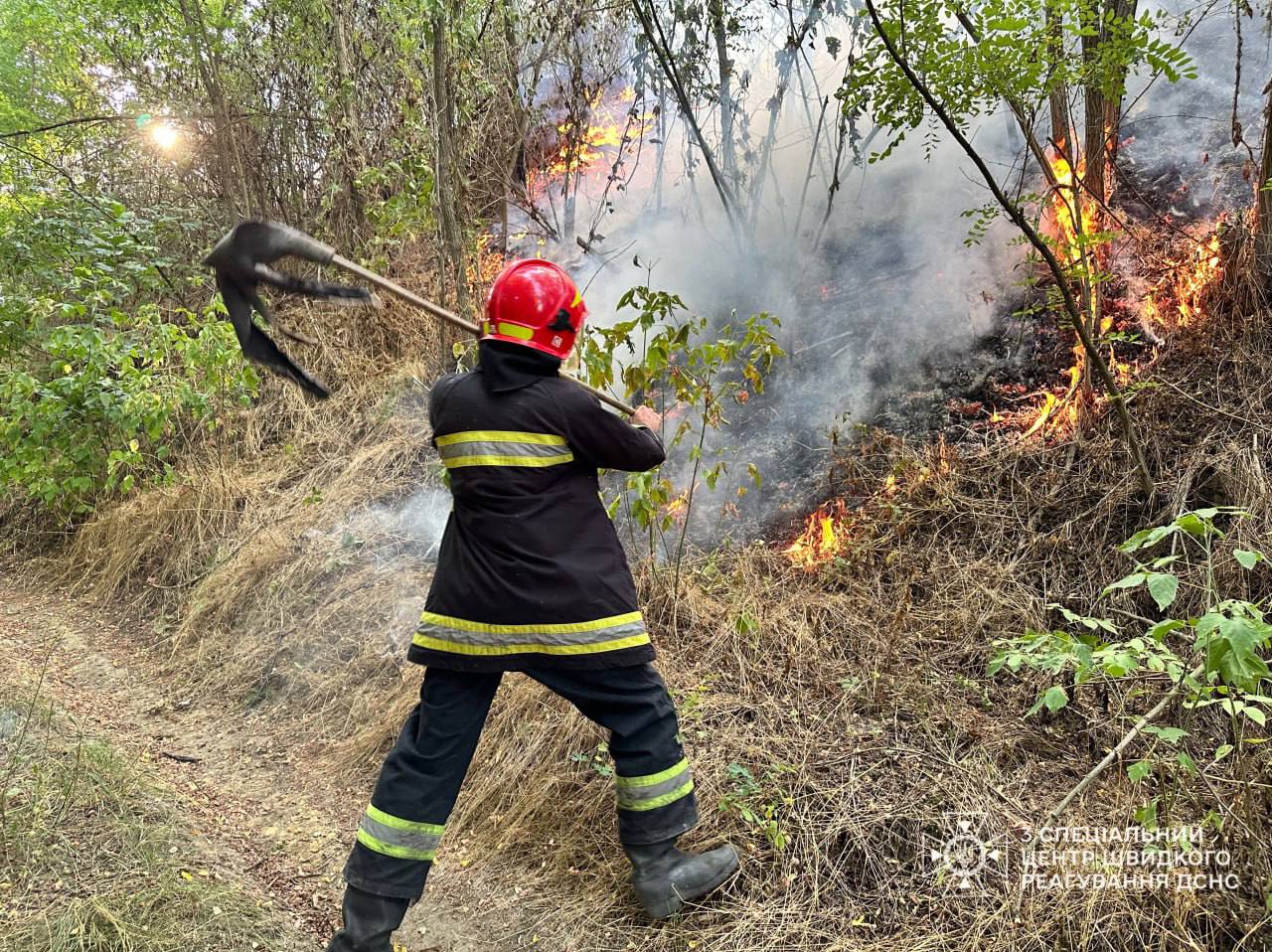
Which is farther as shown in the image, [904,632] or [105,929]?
[904,632]

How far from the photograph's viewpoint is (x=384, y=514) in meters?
5.48

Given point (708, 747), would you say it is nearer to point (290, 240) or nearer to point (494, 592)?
point (494, 592)

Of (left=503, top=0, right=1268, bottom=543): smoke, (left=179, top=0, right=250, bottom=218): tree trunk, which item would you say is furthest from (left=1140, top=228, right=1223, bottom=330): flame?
(left=179, top=0, right=250, bottom=218): tree trunk

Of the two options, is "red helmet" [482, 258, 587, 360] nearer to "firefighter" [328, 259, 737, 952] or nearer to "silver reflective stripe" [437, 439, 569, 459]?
"firefighter" [328, 259, 737, 952]

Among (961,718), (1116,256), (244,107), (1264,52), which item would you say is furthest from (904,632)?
(244,107)

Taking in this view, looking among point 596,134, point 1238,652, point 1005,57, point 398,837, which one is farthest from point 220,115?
point 1238,652

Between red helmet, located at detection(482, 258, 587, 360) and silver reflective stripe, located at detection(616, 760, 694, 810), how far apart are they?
4.58 ft

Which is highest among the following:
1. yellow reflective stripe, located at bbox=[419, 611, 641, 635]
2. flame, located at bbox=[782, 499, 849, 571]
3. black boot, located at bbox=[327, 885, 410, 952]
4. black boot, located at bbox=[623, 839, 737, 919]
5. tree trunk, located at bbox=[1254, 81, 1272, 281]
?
tree trunk, located at bbox=[1254, 81, 1272, 281]

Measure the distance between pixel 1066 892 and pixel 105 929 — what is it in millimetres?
2769

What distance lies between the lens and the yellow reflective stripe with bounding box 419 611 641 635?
97.2 inches

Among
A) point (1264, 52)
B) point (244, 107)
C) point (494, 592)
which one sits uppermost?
point (244, 107)

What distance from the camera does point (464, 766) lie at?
8.30ft

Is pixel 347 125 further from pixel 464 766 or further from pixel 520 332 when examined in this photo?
pixel 464 766

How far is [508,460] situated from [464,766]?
978 millimetres
